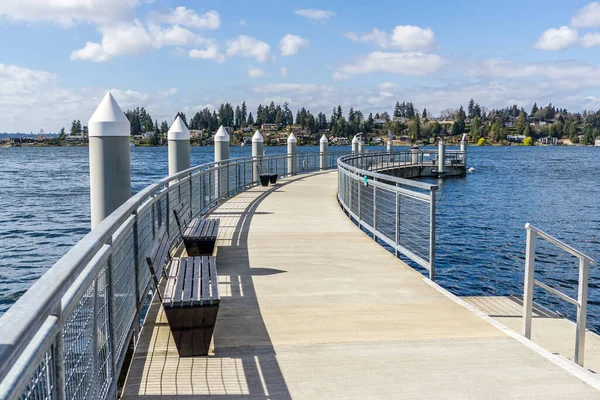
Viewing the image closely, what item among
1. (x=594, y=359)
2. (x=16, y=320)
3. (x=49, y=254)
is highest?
(x=16, y=320)

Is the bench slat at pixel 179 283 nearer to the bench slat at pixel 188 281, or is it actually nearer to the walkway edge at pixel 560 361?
the bench slat at pixel 188 281

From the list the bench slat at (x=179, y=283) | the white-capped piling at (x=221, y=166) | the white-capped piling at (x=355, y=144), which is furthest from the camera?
the white-capped piling at (x=355, y=144)

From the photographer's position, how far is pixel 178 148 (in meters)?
13.3

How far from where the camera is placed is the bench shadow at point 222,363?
13.8ft

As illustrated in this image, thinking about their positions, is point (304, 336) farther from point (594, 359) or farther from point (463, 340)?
point (594, 359)

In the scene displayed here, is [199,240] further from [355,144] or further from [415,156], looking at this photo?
[415,156]

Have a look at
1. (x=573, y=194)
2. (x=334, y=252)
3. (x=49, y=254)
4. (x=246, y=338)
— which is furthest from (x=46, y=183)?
(x=246, y=338)

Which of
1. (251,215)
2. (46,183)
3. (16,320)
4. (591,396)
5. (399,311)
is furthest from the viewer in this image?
(46,183)

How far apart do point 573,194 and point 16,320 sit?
44.5 m

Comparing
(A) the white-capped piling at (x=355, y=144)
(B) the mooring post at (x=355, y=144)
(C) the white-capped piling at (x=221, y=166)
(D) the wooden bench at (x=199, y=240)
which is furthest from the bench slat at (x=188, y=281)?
(B) the mooring post at (x=355, y=144)

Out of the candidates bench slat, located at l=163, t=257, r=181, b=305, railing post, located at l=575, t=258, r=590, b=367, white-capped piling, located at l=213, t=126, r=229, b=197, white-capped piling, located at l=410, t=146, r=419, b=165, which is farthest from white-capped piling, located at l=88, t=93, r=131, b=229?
white-capped piling, located at l=410, t=146, r=419, b=165

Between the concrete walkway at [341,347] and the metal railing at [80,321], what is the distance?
0.37 m

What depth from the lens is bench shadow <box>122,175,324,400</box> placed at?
4195 millimetres

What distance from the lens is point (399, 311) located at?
20.1 feet
